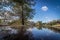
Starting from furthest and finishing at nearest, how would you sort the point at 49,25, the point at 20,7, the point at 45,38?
1. the point at 20,7
2. the point at 49,25
3. the point at 45,38

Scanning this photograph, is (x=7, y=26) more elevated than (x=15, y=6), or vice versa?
(x=15, y=6)

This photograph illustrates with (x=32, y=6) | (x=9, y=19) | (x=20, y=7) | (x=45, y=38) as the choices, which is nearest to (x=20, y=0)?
(x=20, y=7)

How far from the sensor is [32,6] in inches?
99.8

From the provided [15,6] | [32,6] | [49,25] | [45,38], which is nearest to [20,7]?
[15,6]

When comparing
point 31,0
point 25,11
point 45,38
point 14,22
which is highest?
point 31,0

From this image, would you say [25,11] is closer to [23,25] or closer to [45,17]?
[23,25]

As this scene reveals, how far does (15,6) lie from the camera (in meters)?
2.62

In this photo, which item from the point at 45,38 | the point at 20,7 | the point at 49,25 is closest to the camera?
the point at 45,38

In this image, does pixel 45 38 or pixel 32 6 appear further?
pixel 32 6

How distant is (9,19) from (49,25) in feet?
2.92

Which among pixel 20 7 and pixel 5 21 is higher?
pixel 20 7

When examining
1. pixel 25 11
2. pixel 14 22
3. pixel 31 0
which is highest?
pixel 31 0

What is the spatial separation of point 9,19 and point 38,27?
67cm

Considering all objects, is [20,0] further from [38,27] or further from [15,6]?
[38,27]
